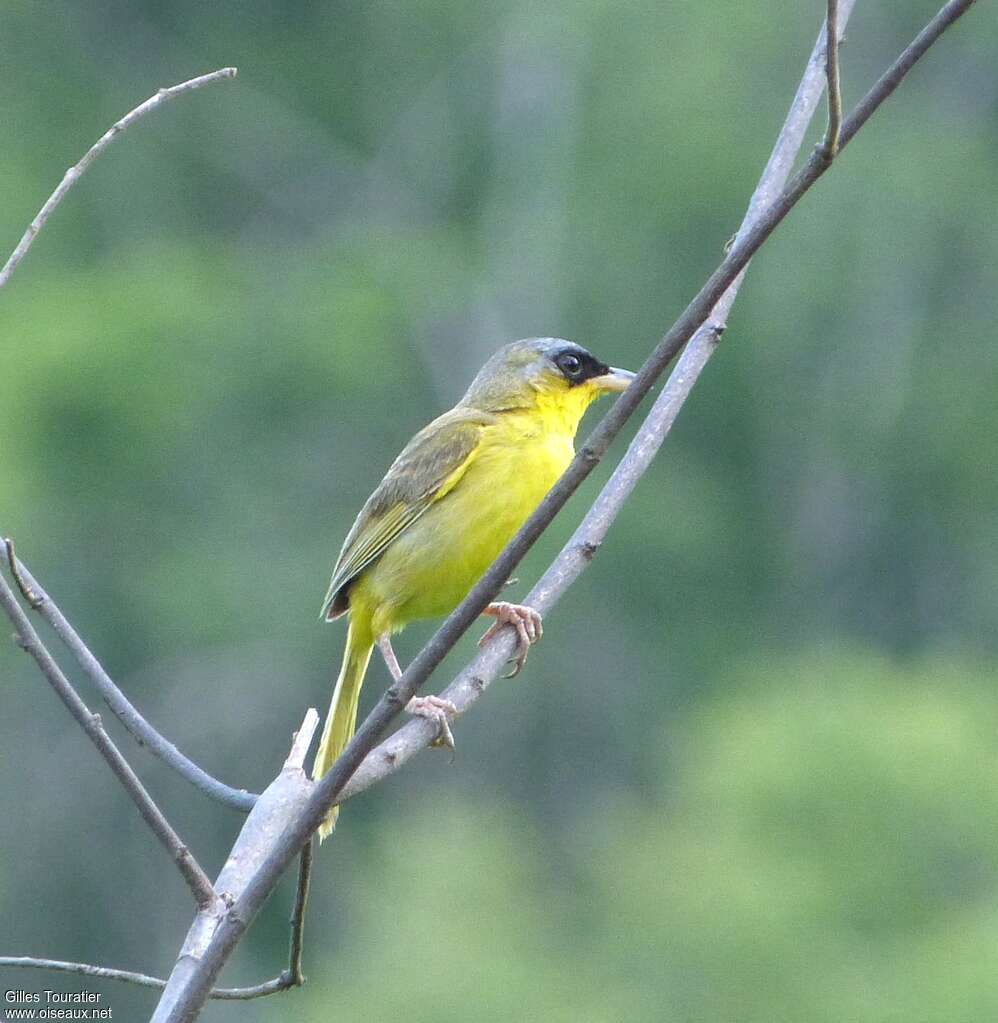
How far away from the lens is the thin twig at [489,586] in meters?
3.13

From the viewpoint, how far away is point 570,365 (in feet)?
21.0

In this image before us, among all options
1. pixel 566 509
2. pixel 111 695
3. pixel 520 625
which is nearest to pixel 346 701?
pixel 520 625

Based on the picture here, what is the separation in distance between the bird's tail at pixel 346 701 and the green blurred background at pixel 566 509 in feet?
34.0

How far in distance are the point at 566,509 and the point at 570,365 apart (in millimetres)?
14384

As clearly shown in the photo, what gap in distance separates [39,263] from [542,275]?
656 cm

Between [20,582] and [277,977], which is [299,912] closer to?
[277,977]

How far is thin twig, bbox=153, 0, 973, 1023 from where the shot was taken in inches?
123

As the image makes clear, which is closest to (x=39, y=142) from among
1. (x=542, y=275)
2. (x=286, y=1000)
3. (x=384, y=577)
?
(x=542, y=275)

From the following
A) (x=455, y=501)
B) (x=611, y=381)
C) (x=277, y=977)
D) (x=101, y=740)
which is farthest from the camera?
(x=611, y=381)

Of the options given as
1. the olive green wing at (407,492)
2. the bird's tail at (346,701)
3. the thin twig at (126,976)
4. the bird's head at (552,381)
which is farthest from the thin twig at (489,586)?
the bird's head at (552,381)

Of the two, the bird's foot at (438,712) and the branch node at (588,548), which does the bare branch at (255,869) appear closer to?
the bird's foot at (438,712)

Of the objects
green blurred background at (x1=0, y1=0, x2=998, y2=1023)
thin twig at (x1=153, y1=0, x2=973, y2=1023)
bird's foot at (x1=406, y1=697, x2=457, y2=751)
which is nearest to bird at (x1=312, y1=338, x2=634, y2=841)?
bird's foot at (x1=406, y1=697, x2=457, y2=751)

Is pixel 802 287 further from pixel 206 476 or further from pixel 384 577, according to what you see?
pixel 384 577

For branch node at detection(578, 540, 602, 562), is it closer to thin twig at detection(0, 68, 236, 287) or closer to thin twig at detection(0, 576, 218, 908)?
thin twig at detection(0, 68, 236, 287)
